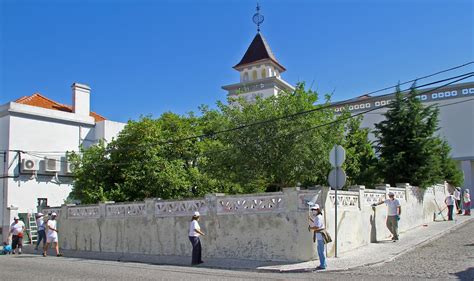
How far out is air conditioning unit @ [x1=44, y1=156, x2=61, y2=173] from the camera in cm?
2842

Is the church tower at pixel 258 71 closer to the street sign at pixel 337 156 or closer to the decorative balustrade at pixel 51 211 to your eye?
the decorative balustrade at pixel 51 211

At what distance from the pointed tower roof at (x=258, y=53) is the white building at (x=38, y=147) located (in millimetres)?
15585

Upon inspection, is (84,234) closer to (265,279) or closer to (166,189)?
(166,189)

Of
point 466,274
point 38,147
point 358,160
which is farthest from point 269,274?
point 38,147

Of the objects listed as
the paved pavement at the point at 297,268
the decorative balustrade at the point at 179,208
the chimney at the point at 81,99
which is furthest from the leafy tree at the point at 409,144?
the chimney at the point at 81,99

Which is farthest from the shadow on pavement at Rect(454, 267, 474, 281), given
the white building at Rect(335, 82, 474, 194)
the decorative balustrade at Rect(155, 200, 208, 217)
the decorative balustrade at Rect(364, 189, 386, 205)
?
the white building at Rect(335, 82, 474, 194)

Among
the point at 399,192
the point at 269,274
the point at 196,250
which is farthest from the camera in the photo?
the point at 399,192

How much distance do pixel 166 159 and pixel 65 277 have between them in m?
14.2

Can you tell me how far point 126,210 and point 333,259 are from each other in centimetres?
836

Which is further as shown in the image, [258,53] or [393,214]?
[258,53]

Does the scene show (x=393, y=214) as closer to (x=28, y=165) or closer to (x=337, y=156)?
(x=337, y=156)

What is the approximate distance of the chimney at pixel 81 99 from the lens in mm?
31875

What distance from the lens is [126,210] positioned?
18.0 metres

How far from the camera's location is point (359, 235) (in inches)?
603
